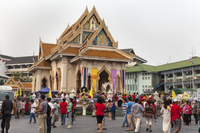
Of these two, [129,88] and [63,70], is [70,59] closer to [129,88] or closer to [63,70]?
[63,70]

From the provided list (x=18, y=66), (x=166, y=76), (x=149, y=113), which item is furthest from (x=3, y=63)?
(x=149, y=113)

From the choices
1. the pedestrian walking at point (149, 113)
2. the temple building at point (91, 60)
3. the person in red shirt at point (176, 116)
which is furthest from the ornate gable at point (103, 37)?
the person in red shirt at point (176, 116)

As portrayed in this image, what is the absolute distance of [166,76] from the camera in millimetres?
59062

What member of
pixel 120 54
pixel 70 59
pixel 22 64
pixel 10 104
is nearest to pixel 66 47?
pixel 70 59

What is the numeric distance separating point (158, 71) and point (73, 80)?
30569mm

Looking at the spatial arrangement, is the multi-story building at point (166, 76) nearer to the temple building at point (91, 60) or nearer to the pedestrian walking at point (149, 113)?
the temple building at point (91, 60)

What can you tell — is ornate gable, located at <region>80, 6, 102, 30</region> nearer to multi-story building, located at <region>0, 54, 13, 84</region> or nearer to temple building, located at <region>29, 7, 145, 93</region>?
temple building, located at <region>29, 7, 145, 93</region>

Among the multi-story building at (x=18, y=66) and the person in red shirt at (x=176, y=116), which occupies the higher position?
the multi-story building at (x=18, y=66)

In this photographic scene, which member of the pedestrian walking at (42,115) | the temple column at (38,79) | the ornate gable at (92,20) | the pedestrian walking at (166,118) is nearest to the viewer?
the pedestrian walking at (42,115)

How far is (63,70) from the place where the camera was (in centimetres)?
3388

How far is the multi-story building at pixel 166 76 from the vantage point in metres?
50.2

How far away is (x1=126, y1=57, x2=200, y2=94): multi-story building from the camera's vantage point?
50219 mm

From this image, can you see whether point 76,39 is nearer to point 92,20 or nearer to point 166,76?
point 92,20

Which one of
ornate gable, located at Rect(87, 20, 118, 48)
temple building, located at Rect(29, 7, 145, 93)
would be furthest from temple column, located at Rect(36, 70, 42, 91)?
ornate gable, located at Rect(87, 20, 118, 48)
